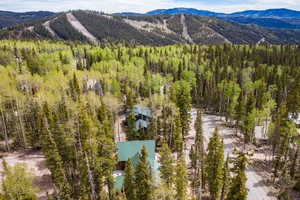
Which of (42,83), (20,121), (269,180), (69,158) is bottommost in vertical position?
(269,180)

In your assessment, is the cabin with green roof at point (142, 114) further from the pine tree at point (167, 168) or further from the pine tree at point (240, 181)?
the pine tree at point (240, 181)

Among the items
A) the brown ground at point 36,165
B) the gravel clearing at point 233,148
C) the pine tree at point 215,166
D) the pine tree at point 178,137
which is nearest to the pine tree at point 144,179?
the pine tree at point 215,166

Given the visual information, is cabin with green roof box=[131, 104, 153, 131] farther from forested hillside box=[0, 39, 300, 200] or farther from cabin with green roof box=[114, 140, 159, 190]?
cabin with green roof box=[114, 140, 159, 190]

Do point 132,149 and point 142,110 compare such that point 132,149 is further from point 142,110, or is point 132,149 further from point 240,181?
point 142,110

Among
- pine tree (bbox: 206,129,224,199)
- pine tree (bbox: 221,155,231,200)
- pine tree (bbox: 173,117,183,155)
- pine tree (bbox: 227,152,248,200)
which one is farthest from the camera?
pine tree (bbox: 173,117,183,155)

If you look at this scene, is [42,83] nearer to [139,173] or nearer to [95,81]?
[95,81]


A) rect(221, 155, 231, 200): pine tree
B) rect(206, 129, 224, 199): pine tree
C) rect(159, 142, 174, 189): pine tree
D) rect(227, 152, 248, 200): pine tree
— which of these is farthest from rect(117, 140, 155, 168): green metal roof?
rect(227, 152, 248, 200): pine tree

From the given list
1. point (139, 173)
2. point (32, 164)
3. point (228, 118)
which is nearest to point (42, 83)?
point (32, 164)

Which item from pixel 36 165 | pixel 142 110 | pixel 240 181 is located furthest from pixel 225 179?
pixel 36 165
